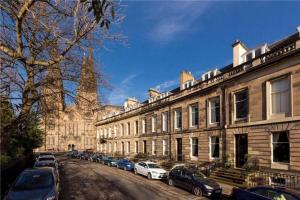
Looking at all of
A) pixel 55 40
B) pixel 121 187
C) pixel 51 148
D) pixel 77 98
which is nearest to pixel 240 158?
pixel 121 187

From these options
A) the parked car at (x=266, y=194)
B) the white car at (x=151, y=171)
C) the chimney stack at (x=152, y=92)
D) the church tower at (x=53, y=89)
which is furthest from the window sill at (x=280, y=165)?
the chimney stack at (x=152, y=92)

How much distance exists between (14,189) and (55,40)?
6.37m

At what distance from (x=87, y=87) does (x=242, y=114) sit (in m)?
16.6

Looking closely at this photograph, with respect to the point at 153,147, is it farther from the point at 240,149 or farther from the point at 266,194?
the point at 266,194

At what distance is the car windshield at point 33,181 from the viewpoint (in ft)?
41.6

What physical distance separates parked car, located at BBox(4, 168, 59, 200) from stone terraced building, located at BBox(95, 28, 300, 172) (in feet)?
16.6

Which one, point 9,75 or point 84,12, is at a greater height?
point 84,12

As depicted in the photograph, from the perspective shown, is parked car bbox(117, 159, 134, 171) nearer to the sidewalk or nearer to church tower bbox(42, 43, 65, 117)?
the sidewalk

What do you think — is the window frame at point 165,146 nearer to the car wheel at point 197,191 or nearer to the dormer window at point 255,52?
the dormer window at point 255,52

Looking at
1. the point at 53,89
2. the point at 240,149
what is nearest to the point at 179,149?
the point at 240,149

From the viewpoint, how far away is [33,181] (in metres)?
13.2

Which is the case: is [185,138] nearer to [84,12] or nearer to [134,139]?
[134,139]

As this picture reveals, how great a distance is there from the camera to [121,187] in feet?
69.3

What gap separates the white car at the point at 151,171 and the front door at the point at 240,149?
242 inches
